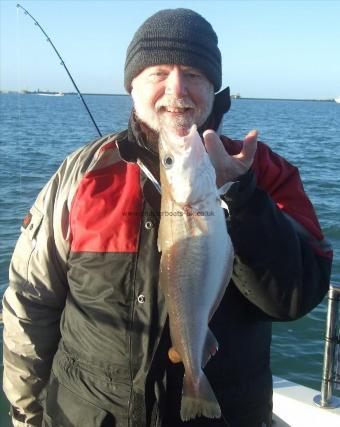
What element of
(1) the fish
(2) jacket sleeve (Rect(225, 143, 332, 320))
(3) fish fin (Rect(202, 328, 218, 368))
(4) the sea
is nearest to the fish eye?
(1) the fish

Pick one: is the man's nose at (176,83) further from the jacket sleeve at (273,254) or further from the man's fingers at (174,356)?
the man's fingers at (174,356)

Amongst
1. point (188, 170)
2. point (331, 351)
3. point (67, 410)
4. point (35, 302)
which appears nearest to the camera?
point (188, 170)

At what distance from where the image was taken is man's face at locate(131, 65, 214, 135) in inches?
110

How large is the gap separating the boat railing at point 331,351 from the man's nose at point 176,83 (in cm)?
209

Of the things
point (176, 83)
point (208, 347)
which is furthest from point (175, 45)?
point (208, 347)

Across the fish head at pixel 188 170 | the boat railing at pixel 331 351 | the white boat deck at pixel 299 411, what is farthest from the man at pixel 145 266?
the white boat deck at pixel 299 411

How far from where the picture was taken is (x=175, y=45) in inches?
120

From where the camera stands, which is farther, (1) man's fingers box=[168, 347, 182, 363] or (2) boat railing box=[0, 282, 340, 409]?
(2) boat railing box=[0, 282, 340, 409]

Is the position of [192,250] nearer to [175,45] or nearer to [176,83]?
[176,83]

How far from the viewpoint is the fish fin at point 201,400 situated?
243cm

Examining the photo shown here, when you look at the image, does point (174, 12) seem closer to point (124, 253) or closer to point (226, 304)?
point (124, 253)

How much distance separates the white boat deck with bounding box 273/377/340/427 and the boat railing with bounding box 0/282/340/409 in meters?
0.08

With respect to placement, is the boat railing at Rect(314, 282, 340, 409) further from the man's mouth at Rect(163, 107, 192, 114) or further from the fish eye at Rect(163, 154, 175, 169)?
the fish eye at Rect(163, 154, 175, 169)

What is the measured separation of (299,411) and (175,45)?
303 cm
